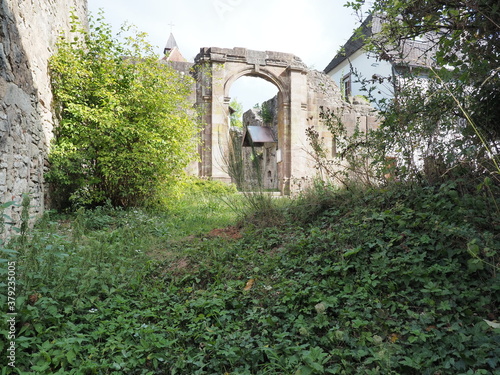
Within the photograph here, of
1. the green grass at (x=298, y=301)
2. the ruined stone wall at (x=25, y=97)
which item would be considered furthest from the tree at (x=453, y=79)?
the ruined stone wall at (x=25, y=97)

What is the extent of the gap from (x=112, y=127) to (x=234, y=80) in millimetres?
7821

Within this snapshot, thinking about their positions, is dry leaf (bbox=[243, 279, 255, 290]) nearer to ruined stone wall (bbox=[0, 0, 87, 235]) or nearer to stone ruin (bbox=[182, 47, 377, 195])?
ruined stone wall (bbox=[0, 0, 87, 235])

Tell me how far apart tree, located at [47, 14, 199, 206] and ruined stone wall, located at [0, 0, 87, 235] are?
1.29 ft

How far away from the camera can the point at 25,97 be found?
186 inches

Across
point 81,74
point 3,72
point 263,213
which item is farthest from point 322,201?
point 81,74

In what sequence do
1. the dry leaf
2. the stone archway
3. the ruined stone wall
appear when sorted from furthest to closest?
the stone archway → the ruined stone wall → the dry leaf

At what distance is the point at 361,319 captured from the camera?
7.04 feet

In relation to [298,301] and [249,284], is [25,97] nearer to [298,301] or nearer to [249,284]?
[249,284]

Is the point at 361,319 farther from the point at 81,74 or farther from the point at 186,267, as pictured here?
the point at 81,74

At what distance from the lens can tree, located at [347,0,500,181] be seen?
7.91 feet

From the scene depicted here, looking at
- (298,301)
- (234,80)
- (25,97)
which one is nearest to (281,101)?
(234,80)
